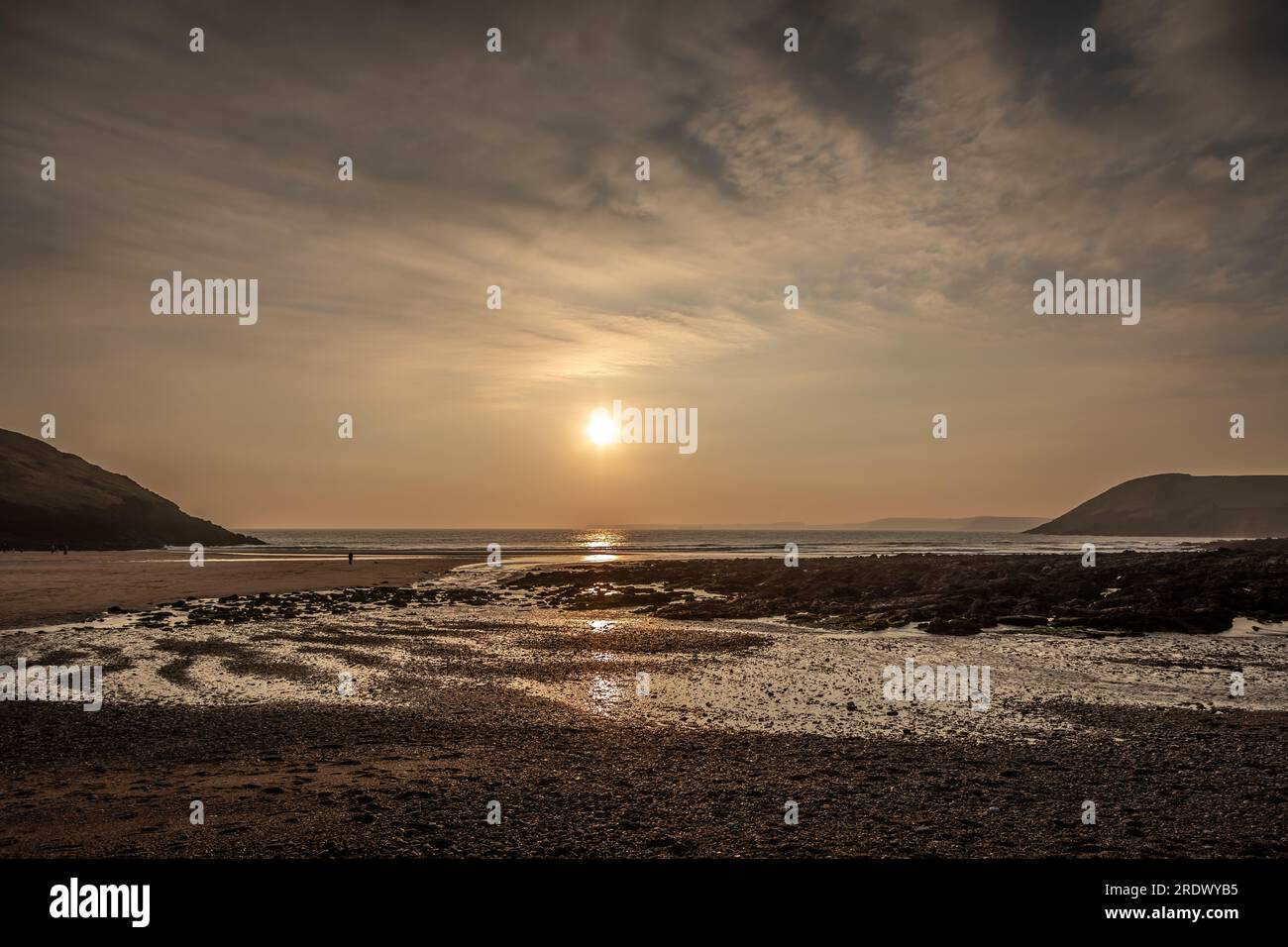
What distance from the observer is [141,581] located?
166ft

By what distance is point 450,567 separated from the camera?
74812mm

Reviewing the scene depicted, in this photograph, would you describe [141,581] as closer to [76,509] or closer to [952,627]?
[952,627]

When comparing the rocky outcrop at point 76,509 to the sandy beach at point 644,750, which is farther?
the rocky outcrop at point 76,509

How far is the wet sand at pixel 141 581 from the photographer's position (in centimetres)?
3506

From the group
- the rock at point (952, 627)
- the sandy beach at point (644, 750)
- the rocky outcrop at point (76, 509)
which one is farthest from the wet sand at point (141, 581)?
the rocky outcrop at point (76, 509)

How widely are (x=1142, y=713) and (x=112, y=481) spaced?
168 meters

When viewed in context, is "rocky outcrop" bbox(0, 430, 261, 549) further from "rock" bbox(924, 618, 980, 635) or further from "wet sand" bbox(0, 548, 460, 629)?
"rock" bbox(924, 618, 980, 635)

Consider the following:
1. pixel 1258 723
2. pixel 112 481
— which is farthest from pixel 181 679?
pixel 112 481

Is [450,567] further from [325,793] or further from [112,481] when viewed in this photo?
[112,481]

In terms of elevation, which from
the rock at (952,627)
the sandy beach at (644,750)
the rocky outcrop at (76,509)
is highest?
the rocky outcrop at (76,509)

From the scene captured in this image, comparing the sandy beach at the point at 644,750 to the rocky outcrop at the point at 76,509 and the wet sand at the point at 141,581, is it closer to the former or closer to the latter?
the wet sand at the point at 141,581

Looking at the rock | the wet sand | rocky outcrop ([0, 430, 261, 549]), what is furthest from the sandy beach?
rocky outcrop ([0, 430, 261, 549])

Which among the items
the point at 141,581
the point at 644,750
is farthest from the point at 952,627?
the point at 141,581

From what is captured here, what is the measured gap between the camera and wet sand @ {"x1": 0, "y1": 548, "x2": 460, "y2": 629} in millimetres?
35062
